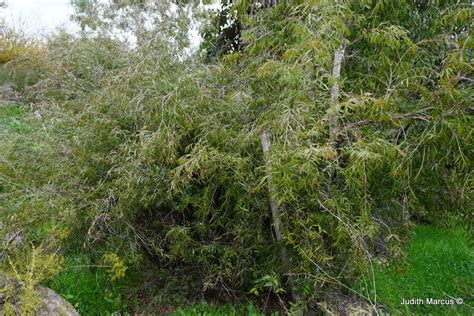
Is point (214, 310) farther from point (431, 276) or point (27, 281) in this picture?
point (431, 276)

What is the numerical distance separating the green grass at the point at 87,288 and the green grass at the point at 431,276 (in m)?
2.01

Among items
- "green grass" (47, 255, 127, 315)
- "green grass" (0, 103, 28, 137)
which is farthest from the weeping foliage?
"green grass" (0, 103, 28, 137)

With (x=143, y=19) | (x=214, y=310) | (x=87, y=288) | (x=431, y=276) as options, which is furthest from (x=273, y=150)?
(x=143, y=19)

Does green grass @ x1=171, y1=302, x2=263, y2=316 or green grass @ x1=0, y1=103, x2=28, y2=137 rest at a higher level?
green grass @ x1=0, y1=103, x2=28, y2=137

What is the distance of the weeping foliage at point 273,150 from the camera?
6.99 feet

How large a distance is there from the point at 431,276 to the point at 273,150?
279cm

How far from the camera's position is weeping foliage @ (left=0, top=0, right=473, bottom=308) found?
2.13 metres

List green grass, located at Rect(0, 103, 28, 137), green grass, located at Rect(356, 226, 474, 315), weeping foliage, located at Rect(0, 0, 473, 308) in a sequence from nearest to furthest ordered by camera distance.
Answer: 1. weeping foliage, located at Rect(0, 0, 473, 308)
2. green grass, located at Rect(356, 226, 474, 315)
3. green grass, located at Rect(0, 103, 28, 137)

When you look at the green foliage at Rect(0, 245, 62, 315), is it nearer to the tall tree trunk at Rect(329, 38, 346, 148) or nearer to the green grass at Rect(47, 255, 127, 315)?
the green grass at Rect(47, 255, 127, 315)

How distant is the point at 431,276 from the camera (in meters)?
3.87

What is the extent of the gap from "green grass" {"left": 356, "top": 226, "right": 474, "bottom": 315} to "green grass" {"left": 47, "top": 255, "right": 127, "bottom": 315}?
2007 millimetres

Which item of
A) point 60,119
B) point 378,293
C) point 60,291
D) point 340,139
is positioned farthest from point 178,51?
point 378,293

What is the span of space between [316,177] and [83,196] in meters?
1.68

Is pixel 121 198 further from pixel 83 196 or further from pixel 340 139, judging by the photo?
pixel 340 139
